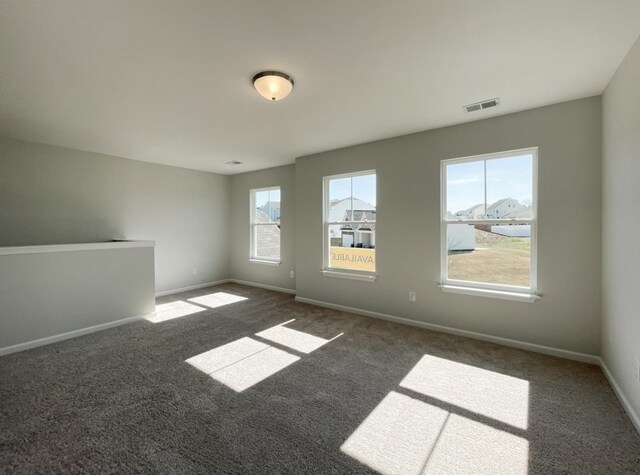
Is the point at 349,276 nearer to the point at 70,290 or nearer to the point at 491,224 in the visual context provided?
the point at 491,224

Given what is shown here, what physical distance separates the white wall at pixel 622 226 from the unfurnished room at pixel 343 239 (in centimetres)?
3

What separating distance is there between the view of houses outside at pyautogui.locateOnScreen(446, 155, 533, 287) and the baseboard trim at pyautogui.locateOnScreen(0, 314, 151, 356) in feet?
14.7

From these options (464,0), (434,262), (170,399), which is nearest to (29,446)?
(170,399)

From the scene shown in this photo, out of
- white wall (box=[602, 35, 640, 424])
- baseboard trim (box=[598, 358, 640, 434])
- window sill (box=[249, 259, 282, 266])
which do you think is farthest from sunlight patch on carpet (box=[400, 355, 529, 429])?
window sill (box=[249, 259, 282, 266])

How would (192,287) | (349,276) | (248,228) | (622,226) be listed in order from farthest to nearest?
(248,228)
(192,287)
(349,276)
(622,226)

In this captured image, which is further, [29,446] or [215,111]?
[215,111]

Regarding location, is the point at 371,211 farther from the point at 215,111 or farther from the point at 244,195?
the point at 244,195

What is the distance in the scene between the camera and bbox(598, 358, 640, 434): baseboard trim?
6.15 feet

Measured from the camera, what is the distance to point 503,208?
127 inches

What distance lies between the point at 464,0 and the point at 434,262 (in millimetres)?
2717

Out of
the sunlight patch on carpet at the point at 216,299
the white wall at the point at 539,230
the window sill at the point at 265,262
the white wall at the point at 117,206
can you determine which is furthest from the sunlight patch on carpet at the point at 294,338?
the white wall at the point at 117,206

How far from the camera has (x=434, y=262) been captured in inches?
143

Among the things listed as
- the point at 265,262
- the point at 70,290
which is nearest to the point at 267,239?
the point at 265,262

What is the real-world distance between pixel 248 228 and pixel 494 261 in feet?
15.9
